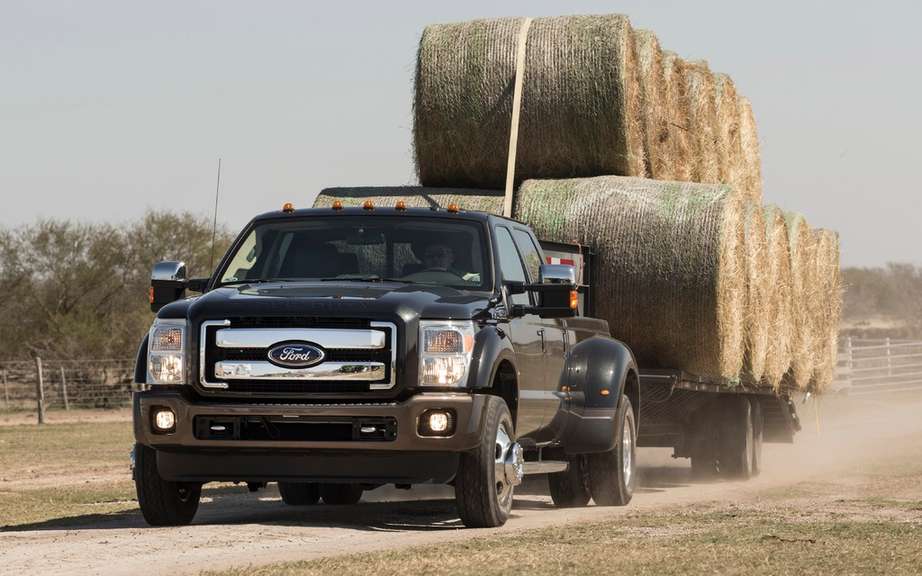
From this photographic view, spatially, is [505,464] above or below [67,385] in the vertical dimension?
above

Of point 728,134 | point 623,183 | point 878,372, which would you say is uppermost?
point 728,134

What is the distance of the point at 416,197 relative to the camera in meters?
15.3

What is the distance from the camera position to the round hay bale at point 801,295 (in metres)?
17.3

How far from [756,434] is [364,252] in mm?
8267

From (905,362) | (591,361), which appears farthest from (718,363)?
(905,362)

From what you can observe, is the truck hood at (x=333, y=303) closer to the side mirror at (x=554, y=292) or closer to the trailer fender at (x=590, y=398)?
the side mirror at (x=554, y=292)

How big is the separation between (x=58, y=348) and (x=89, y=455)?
20.0 meters

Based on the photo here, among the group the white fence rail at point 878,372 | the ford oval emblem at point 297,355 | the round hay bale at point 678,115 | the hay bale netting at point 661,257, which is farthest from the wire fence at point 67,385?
the ford oval emblem at point 297,355

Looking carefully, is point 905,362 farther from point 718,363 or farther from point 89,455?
point 718,363

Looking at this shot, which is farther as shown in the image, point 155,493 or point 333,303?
point 155,493

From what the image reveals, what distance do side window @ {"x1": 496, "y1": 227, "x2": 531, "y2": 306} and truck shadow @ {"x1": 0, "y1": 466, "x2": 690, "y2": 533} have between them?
4.80 ft

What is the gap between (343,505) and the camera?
12672 mm

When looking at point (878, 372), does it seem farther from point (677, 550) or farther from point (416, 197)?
point (677, 550)

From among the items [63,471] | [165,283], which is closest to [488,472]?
[165,283]
